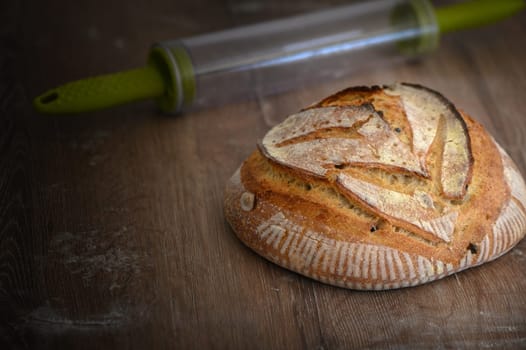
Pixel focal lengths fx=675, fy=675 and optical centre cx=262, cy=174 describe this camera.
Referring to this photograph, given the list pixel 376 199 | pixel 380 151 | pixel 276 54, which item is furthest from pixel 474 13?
pixel 376 199

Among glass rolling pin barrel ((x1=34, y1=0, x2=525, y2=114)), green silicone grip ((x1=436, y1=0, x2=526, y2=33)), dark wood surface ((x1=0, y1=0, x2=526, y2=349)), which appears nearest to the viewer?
dark wood surface ((x1=0, y1=0, x2=526, y2=349))

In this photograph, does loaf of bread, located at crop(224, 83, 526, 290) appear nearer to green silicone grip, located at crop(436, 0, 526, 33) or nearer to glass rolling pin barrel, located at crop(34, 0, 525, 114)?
glass rolling pin barrel, located at crop(34, 0, 525, 114)

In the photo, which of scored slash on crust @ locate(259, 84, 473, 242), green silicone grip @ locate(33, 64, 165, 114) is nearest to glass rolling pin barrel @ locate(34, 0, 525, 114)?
green silicone grip @ locate(33, 64, 165, 114)

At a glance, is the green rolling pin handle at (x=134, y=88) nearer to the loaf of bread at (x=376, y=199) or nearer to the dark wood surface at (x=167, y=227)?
the dark wood surface at (x=167, y=227)

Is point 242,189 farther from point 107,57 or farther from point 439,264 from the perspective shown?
point 107,57

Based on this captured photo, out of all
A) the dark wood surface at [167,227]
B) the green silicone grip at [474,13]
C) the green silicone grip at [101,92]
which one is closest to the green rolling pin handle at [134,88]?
the green silicone grip at [101,92]

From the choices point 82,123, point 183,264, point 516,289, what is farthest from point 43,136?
point 516,289
